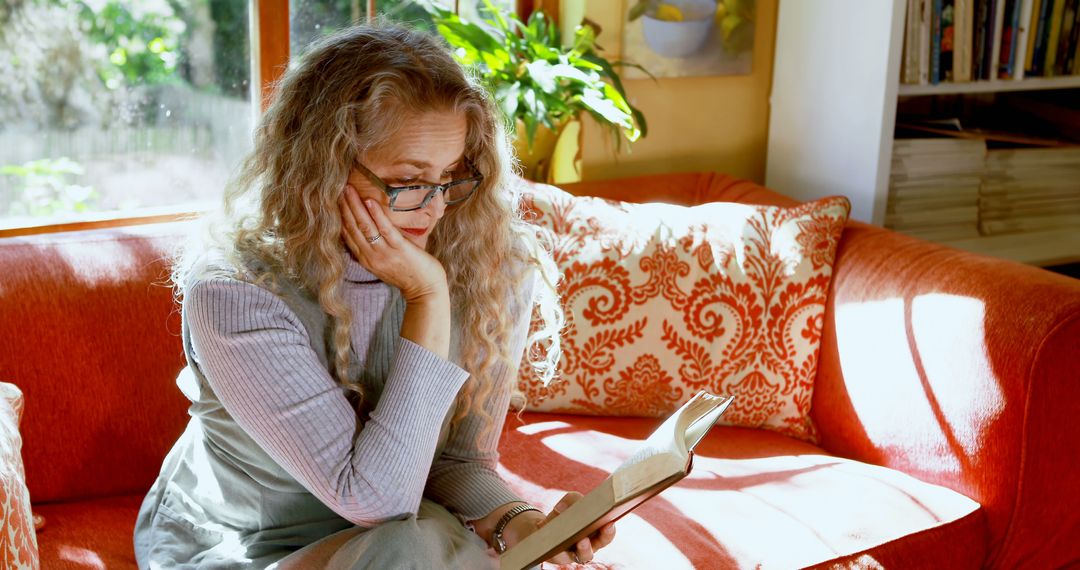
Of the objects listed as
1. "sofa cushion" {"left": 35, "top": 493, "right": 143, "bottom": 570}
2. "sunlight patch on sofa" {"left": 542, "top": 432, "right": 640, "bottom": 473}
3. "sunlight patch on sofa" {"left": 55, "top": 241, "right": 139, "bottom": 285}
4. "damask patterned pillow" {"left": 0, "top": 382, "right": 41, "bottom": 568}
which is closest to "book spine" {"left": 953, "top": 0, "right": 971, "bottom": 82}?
"sunlight patch on sofa" {"left": 542, "top": 432, "right": 640, "bottom": 473}

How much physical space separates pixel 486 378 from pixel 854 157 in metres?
1.30

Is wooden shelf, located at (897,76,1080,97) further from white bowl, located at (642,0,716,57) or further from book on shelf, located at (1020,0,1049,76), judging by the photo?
white bowl, located at (642,0,716,57)

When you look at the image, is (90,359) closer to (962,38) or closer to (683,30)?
(683,30)

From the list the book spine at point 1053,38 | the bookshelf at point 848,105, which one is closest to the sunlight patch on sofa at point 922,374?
the bookshelf at point 848,105

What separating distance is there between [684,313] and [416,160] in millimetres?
807

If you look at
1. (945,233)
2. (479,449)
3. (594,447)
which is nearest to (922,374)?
(594,447)

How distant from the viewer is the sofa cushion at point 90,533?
4.83 ft

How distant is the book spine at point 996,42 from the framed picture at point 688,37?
53 centimetres

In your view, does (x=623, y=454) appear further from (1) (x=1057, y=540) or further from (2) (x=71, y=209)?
(2) (x=71, y=209)

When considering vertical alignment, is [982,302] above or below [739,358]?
above

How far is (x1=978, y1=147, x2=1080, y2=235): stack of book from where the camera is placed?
253cm

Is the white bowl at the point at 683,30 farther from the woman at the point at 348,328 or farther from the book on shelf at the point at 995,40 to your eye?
the woman at the point at 348,328

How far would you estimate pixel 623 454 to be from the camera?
1840mm

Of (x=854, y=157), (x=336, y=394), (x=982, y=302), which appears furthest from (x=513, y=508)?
(x=854, y=157)
